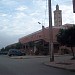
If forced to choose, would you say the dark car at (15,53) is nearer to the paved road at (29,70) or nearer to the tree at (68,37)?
the tree at (68,37)

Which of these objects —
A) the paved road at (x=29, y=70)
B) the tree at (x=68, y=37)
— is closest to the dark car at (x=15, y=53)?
the tree at (x=68, y=37)

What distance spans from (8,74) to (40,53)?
55.0m

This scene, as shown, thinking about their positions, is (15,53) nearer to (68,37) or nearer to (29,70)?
(68,37)

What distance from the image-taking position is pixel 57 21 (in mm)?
147000

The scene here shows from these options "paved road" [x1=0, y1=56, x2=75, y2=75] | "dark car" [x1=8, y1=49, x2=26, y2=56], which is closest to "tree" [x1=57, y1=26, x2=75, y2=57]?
"paved road" [x1=0, y1=56, x2=75, y2=75]

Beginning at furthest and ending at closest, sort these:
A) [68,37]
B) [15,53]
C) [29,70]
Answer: [15,53] < [68,37] < [29,70]

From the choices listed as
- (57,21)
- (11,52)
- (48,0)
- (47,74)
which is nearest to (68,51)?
(11,52)

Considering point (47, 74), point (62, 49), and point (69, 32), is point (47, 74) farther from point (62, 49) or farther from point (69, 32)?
point (62, 49)

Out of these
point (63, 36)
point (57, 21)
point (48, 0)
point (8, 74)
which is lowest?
point (8, 74)

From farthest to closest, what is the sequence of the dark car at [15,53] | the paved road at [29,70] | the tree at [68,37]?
the dark car at [15,53] → the tree at [68,37] → the paved road at [29,70]

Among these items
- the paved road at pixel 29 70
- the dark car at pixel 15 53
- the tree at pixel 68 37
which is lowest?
the paved road at pixel 29 70

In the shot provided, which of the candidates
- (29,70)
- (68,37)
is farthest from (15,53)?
(29,70)

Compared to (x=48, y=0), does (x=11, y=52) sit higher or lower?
lower

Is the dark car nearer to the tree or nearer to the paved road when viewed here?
the tree
